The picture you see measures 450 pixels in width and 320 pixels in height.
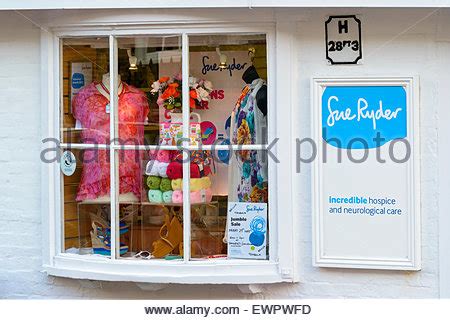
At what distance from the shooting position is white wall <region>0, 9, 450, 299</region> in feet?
19.8

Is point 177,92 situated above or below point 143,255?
above

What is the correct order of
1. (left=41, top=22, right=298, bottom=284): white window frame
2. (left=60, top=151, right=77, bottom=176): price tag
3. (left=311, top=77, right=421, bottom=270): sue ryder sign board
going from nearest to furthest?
(left=311, top=77, right=421, bottom=270): sue ryder sign board < (left=41, top=22, right=298, bottom=284): white window frame < (left=60, top=151, right=77, bottom=176): price tag

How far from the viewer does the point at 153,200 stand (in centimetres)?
651

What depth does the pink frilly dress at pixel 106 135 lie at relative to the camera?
648 centimetres

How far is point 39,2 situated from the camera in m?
6.13

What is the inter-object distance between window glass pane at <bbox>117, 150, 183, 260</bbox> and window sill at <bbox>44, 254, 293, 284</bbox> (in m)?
0.13

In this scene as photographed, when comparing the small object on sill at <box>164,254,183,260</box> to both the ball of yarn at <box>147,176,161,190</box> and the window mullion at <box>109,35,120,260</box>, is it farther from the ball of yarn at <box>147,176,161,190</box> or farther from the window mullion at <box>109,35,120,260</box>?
the ball of yarn at <box>147,176,161,190</box>

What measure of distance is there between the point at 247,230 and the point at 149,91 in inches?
50.5

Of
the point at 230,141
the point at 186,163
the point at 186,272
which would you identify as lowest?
the point at 186,272

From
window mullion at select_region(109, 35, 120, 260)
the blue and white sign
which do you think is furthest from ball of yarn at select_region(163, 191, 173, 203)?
the blue and white sign

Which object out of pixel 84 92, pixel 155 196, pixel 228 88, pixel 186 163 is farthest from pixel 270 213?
pixel 84 92

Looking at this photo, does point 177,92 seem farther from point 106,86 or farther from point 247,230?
point 247,230

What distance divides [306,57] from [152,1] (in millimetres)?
1173
